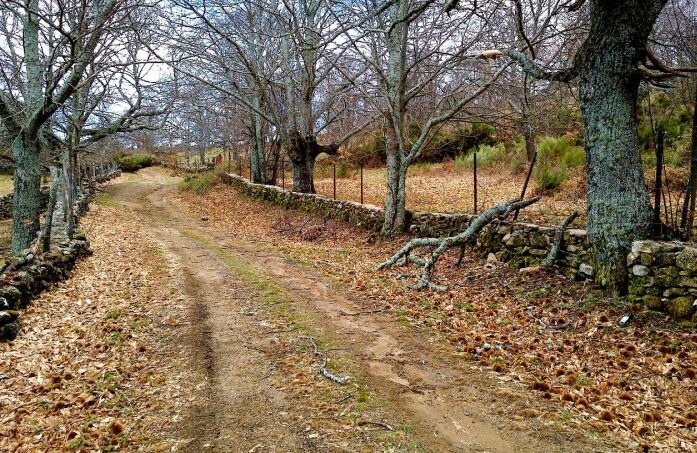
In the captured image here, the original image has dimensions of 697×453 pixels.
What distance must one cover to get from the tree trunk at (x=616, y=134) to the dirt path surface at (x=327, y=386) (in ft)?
8.93

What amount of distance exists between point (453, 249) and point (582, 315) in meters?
4.24

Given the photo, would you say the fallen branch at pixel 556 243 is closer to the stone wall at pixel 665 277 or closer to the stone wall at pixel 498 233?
the stone wall at pixel 498 233

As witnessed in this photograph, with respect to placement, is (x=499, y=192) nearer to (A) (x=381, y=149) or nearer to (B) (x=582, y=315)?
(B) (x=582, y=315)

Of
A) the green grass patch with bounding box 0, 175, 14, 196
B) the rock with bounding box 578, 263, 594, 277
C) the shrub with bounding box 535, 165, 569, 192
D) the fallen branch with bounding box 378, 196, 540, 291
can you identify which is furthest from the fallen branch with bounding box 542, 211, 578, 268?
the green grass patch with bounding box 0, 175, 14, 196

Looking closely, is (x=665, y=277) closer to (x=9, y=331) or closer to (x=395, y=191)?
(x=395, y=191)

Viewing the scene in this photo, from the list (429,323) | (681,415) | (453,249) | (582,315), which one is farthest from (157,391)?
(453,249)

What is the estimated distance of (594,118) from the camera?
6.30 m

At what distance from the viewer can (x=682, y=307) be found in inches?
213

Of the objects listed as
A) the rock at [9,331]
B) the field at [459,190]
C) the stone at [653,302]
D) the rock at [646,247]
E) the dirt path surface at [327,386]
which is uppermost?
the field at [459,190]

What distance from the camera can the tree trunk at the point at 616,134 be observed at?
19.6ft

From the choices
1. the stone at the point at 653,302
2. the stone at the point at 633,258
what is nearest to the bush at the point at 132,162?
the stone at the point at 633,258

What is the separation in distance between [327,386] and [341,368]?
0.39m

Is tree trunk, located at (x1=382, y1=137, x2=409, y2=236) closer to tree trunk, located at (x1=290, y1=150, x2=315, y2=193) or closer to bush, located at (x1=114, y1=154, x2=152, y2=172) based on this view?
tree trunk, located at (x1=290, y1=150, x2=315, y2=193)

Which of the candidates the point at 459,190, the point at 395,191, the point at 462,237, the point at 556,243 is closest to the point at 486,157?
the point at 459,190
